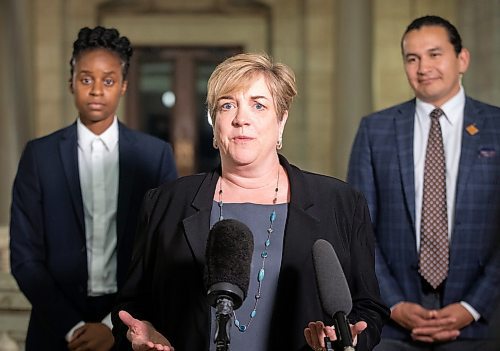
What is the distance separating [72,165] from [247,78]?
136cm

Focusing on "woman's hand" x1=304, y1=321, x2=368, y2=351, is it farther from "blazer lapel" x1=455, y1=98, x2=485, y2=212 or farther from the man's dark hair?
the man's dark hair

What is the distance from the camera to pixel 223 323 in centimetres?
221

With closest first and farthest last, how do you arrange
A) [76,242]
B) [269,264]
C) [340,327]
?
[340,327], [269,264], [76,242]

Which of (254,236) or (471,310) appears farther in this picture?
(471,310)

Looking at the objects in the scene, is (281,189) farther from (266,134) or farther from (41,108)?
(41,108)

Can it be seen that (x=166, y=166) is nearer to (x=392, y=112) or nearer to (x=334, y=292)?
(x=392, y=112)

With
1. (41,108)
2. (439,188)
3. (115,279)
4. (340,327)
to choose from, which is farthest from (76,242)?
(41,108)

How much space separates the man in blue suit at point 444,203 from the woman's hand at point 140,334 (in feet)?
4.94

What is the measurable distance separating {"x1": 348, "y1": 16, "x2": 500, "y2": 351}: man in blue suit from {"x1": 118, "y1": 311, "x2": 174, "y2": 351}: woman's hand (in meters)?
1.50

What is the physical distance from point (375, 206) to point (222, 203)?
55.6 inches

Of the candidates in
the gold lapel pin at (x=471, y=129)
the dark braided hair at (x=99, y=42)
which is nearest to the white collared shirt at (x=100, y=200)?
the dark braided hair at (x=99, y=42)

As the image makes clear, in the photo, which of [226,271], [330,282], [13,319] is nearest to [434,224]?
[330,282]

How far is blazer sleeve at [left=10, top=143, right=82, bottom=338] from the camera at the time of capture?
391 cm

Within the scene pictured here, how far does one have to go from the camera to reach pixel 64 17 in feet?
40.6
